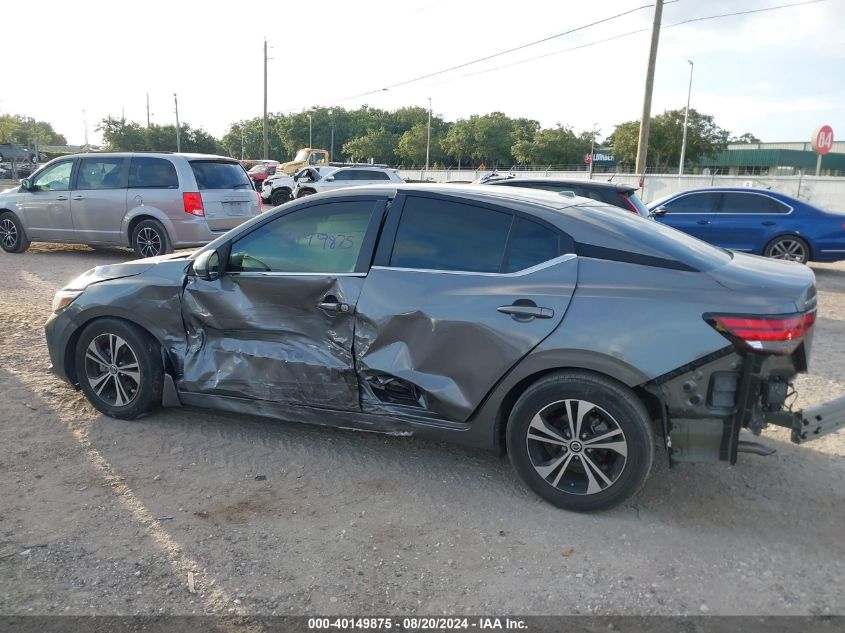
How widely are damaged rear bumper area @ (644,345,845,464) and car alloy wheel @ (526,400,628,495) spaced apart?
0.87 ft

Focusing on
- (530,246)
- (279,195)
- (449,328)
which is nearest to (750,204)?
(530,246)

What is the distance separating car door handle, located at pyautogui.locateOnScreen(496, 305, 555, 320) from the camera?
347 centimetres

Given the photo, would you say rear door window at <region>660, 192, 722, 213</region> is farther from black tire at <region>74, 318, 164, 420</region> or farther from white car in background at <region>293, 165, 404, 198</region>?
white car in background at <region>293, 165, 404, 198</region>

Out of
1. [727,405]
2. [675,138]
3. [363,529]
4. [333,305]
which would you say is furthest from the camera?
[675,138]

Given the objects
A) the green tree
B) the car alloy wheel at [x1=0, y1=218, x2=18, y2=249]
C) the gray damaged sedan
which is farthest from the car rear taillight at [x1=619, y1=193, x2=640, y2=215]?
the green tree

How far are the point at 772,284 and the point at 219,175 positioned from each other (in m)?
9.65

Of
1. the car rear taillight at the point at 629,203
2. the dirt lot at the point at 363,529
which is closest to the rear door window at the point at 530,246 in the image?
the dirt lot at the point at 363,529

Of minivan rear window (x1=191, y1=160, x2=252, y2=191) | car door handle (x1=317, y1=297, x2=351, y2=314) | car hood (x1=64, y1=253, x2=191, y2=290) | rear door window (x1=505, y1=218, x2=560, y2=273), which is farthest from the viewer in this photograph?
minivan rear window (x1=191, y1=160, x2=252, y2=191)

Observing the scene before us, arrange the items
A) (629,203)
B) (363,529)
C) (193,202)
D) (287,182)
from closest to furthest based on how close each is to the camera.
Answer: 1. (363,529)
2. (629,203)
3. (193,202)
4. (287,182)

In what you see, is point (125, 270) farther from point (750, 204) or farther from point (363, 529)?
point (750, 204)

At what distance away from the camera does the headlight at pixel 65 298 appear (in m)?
4.74

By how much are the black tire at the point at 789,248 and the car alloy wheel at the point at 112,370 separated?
10693mm

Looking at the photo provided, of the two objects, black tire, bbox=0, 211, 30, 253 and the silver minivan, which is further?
black tire, bbox=0, 211, 30, 253

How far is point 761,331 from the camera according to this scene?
3162 millimetres
